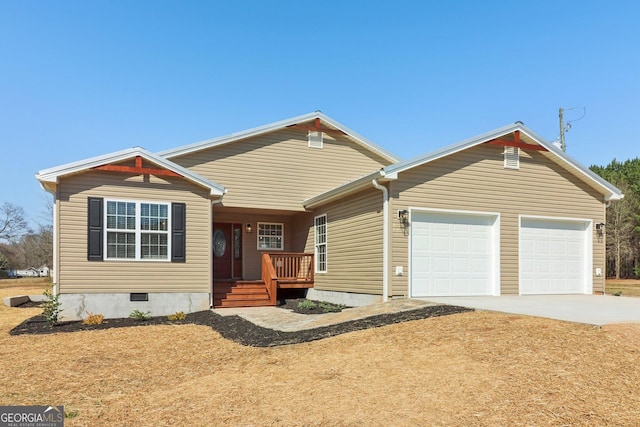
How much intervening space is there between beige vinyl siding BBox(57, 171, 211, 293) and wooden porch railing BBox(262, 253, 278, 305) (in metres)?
2.21

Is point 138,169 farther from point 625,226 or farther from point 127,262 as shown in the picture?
point 625,226

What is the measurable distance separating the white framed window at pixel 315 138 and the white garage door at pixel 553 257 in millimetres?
7280

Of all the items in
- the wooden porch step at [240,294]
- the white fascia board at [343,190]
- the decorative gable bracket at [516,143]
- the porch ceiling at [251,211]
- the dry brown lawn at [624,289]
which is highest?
the decorative gable bracket at [516,143]

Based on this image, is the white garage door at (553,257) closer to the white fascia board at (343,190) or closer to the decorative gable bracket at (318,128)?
the white fascia board at (343,190)

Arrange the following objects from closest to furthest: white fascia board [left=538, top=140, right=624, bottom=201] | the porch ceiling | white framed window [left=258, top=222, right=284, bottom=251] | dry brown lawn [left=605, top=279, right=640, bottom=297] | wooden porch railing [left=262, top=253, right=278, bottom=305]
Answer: white fascia board [left=538, top=140, right=624, bottom=201] < wooden porch railing [left=262, top=253, right=278, bottom=305] < the porch ceiling < white framed window [left=258, top=222, right=284, bottom=251] < dry brown lawn [left=605, top=279, right=640, bottom=297]

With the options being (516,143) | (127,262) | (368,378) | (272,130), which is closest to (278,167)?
(272,130)

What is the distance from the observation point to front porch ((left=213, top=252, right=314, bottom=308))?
14.1 meters

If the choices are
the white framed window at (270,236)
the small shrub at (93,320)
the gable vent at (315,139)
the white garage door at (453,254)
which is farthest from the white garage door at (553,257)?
the small shrub at (93,320)

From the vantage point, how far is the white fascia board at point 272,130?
14.9 metres

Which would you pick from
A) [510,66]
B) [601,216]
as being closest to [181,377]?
[601,216]

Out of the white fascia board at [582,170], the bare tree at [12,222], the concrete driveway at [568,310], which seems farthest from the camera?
the bare tree at [12,222]

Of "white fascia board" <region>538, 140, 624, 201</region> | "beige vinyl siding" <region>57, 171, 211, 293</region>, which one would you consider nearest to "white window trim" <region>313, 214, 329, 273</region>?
"beige vinyl siding" <region>57, 171, 211, 293</region>

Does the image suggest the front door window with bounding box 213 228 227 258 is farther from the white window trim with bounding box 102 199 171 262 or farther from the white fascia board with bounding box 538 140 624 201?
the white fascia board with bounding box 538 140 624 201

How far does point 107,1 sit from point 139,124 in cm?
707
